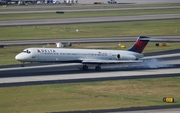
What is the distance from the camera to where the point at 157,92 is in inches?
2397

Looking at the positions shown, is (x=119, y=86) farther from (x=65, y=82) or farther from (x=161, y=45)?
(x=161, y=45)

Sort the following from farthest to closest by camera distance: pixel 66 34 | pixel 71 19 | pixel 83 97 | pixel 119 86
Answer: pixel 71 19
pixel 66 34
pixel 119 86
pixel 83 97

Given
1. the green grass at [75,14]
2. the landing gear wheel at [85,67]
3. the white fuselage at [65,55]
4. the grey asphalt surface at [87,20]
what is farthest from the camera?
the green grass at [75,14]

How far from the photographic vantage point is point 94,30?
5300 inches

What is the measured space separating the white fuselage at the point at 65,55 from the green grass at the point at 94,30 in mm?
44848

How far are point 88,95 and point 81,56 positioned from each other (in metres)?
20.2

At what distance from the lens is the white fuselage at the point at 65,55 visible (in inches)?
3012

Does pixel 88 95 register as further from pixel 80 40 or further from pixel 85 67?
pixel 80 40

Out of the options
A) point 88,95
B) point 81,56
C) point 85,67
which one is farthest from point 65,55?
point 88,95

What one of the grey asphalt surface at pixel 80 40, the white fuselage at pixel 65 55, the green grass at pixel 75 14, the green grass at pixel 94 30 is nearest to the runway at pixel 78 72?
the white fuselage at pixel 65 55

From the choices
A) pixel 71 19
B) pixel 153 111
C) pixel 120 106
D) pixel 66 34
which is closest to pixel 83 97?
pixel 120 106

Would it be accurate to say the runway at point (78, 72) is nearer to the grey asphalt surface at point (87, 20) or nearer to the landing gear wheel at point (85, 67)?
the landing gear wheel at point (85, 67)

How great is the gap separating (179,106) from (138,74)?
Answer: 23.0 metres

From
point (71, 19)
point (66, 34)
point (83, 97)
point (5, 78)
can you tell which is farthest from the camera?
point (71, 19)
